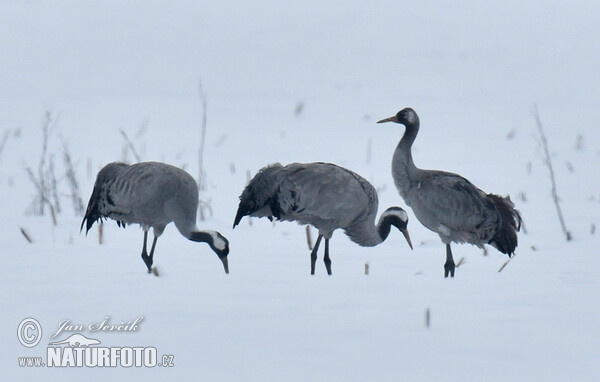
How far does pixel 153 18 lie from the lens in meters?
23.3

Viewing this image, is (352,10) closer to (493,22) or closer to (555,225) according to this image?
(493,22)

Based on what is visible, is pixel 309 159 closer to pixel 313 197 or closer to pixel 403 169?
pixel 403 169

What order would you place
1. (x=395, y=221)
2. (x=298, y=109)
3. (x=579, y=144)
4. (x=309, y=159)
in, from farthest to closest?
(x=298, y=109), (x=579, y=144), (x=309, y=159), (x=395, y=221)

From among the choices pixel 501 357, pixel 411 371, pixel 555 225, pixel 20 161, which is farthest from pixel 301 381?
pixel 20 161

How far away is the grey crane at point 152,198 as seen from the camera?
7617mm

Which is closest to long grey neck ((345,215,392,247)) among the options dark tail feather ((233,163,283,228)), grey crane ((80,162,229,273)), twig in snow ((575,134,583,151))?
dark tail feather ((233,163,283,228))

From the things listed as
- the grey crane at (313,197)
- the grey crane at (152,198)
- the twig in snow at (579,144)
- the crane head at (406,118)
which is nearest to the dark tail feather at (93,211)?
the grey crane at (152,198)

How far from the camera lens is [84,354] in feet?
15.5

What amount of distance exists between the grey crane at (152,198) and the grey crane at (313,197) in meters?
0.39

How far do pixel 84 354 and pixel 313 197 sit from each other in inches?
123

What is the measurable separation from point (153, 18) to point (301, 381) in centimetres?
1967

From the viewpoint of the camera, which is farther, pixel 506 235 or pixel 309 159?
pixel 309 159

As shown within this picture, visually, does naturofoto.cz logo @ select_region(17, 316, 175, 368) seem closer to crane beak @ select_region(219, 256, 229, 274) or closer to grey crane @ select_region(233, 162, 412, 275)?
crane beak @ select_region(219, 256, 229, 274)

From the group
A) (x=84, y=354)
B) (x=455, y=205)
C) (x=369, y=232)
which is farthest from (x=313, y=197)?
(x=84, y=354)
